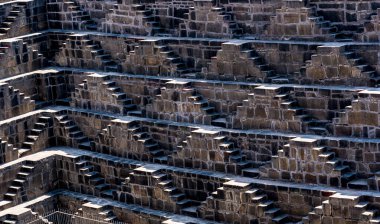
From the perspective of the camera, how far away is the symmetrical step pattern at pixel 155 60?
41.7m

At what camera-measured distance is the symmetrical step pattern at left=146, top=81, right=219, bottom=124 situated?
3984cm

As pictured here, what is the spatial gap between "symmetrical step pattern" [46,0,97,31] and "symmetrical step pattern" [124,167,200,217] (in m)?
7.91

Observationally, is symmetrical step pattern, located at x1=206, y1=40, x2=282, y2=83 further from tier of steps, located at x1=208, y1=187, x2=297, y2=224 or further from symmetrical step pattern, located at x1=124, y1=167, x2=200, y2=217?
tier of steps, located at x1=208, y1=187, x2=297, y2=224

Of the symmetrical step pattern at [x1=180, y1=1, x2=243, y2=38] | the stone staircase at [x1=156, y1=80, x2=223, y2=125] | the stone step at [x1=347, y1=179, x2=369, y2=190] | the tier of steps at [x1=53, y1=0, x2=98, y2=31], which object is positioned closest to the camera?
the stone step at [x1=347, y1=179, x2=369, y2=190]

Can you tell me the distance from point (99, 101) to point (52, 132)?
207cm

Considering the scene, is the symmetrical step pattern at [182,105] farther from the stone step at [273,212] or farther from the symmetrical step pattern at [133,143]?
the stone step at [273,212]

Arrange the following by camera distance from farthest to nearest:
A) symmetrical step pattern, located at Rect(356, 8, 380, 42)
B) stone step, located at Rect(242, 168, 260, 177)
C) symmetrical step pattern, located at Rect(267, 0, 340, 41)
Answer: symmetrical step pattern, located at Rect(267, 0, 340, 41), stone step, located at Rect(242, 168, 260, 177), symmetrical step pattern, located at Rect(356, 8, 380, 42)

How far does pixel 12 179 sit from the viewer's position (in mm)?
41781

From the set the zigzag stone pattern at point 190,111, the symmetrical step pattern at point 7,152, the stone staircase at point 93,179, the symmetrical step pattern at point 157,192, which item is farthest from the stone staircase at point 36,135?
the symmetrical step pattern at point 157,192

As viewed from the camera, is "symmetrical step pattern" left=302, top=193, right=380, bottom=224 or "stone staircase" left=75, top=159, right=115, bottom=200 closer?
"symmetrical step pattern" left=302, top=193, right=380, bottom=224

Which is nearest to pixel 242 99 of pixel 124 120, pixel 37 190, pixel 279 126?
pixel 279 126

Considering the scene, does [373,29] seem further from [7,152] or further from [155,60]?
[7,152]

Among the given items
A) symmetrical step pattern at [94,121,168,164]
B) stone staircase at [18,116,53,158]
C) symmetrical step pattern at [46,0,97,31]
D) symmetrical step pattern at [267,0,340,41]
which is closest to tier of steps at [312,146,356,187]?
symmetrical step pattern at [267,0,340,41]

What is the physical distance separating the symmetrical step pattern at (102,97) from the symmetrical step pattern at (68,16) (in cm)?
309
